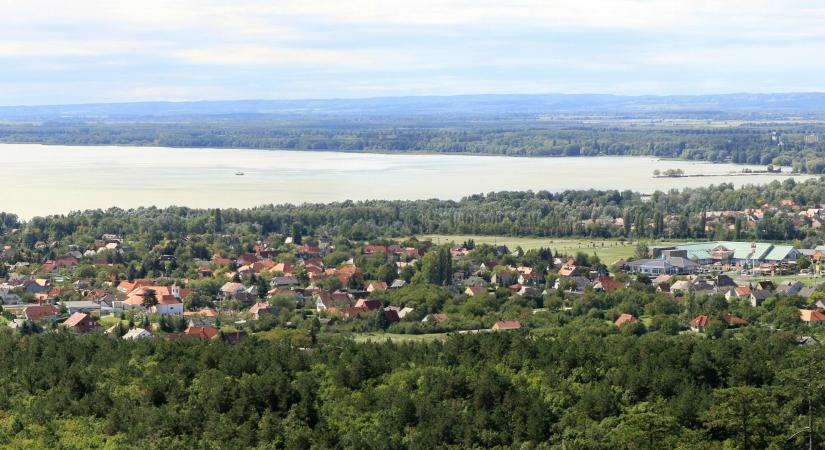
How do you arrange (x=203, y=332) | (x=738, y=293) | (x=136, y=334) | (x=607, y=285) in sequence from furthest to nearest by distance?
(x=607, y=285) → (x=738, y=293) → (x=203, y=332) → (x=136, y=334)

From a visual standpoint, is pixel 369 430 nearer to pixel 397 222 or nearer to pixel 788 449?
pixel 788 449

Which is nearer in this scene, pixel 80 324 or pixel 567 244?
pixel 80 324

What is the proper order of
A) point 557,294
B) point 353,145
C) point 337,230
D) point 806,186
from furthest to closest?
point 353,145 < point 806,186 < point 337,230 < point 557,294

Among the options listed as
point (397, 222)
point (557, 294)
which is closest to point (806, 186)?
point (397, 222)

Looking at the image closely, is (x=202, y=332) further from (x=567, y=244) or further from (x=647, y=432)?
(x=567, y=244)

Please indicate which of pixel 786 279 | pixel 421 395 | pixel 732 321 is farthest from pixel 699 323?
pixel 421 395

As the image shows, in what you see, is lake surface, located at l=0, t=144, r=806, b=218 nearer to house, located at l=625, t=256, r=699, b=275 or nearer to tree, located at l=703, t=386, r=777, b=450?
house, located at l=625, t=256, r=699, b=275

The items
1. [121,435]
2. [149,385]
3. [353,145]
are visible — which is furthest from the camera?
[353,145]

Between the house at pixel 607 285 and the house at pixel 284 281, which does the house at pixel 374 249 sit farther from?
the house at pixel 607 285

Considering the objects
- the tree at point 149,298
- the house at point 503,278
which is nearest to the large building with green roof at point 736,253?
the house at point 503,278
